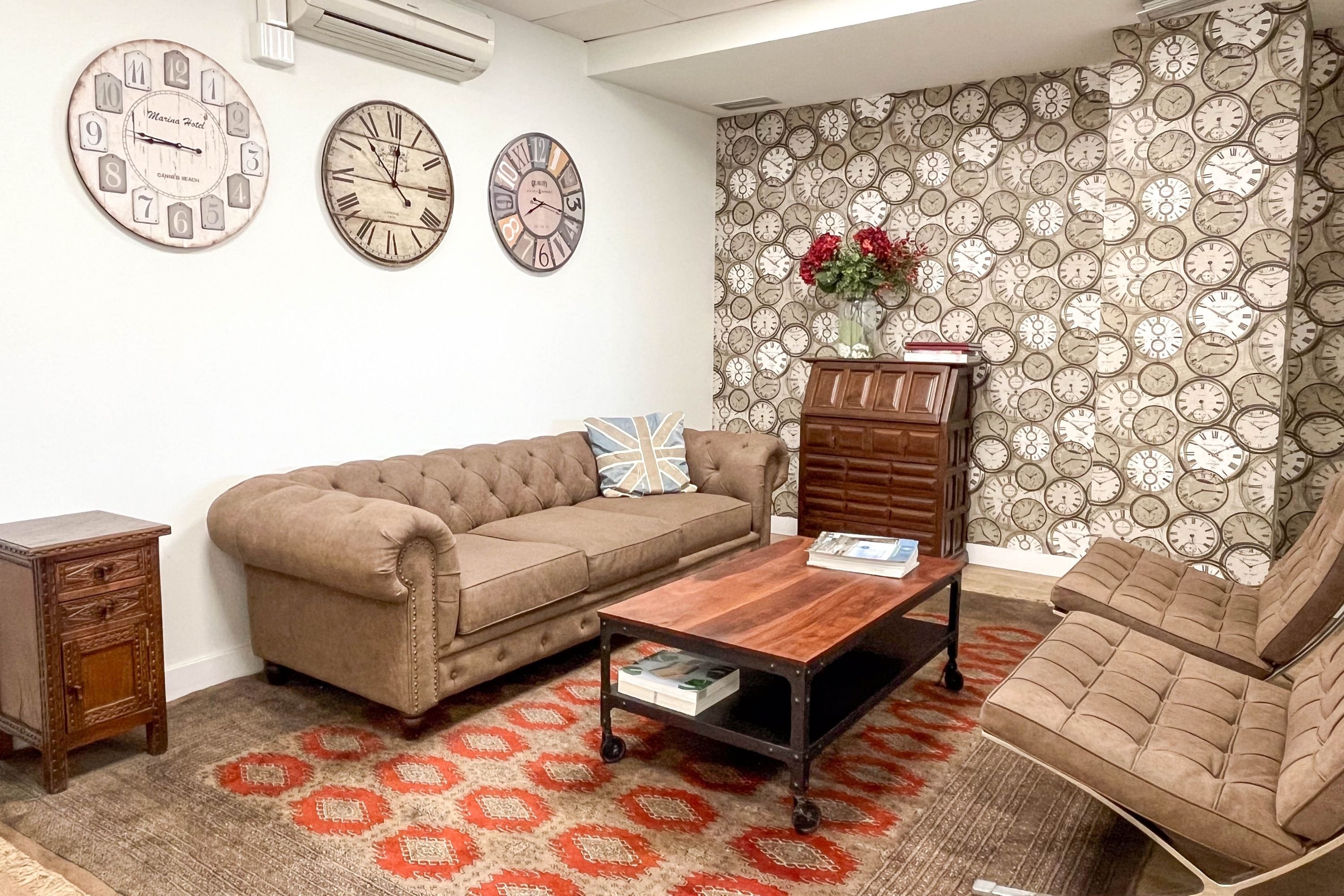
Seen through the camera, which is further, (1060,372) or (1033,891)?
(1060,372)

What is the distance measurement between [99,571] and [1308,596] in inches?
127

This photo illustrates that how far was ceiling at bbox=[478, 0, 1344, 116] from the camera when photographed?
12.4ft

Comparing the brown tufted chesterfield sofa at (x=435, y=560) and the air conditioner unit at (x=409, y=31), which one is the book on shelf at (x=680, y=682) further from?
the air conditioner unit at (x=409, y=31)

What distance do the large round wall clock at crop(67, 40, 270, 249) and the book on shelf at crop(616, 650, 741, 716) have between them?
81.7 inches

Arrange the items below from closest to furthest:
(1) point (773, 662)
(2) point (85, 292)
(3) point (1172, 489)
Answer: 1. (1) point (773, 662)
2. (2) point (85, 292)
3. (3) point (1172, 489)

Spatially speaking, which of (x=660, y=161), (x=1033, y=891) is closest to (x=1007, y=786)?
(x=1033, y=891)

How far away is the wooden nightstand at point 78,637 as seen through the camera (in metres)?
2.40

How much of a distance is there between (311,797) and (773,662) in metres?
1.27

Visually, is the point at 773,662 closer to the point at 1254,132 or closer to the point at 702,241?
the point at 1254,132

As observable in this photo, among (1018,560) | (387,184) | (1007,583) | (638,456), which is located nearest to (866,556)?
(638,456)

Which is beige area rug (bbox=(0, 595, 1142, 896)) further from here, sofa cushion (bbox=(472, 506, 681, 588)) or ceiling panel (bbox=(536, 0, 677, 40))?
ceiling panel (bbox=(536, 0, 677, 40))

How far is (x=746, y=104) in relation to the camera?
5230mm

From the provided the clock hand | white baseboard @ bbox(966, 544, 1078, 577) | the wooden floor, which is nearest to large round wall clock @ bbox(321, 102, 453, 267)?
the clock hand

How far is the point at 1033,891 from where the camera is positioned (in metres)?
2.03
